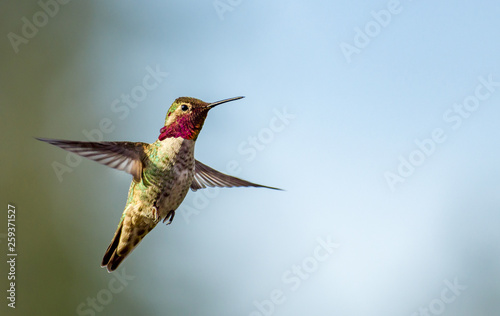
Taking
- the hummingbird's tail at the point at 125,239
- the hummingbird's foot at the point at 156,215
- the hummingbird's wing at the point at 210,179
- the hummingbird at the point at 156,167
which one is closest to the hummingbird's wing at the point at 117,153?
the hummingbird at the point at 156,167

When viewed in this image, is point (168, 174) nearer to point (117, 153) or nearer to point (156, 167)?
point (156, 167)

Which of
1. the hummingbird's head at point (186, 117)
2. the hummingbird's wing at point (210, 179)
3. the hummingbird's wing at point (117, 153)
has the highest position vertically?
the hummingbird's wing at point (117, 153)

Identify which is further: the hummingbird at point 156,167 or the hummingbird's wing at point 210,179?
the hummingbird's wing at point 210,179

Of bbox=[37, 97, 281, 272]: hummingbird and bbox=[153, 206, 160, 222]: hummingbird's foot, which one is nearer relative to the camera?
bbox=[37, 97, 281, 272]: hummingbird

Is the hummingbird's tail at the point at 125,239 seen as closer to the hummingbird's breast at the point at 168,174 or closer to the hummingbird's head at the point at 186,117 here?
the hummingbird's breast at the point at 168,174

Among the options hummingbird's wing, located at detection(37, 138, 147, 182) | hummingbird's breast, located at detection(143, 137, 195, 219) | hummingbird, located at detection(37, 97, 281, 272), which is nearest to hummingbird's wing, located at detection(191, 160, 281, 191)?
hummingbird, located at detection(37, 97, 281, 272)

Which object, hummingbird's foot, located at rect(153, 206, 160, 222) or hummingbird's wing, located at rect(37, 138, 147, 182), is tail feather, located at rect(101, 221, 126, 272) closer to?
hummingbird's foot, located at rect(153, 206, 160, 222)

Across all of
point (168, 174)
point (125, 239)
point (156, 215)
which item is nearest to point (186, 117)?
point (168, 174)
